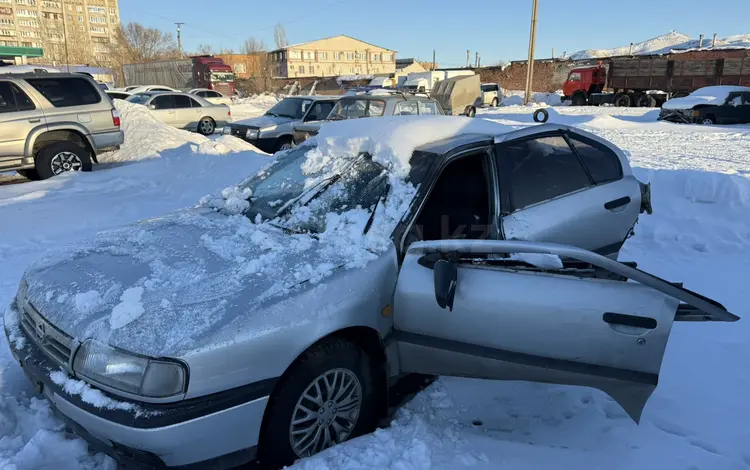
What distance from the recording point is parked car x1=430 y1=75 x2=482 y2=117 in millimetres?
25594

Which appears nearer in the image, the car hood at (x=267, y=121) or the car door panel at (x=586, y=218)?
the car door panel at (x=586, y=218)

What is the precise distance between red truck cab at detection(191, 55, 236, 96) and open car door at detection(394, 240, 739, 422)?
42.5 m

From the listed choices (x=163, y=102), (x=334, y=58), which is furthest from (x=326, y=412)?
(x=334, y=58)

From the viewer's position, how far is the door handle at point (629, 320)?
8.32 feet

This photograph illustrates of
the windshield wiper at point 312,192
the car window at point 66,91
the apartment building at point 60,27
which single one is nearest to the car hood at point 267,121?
the car window at point 66,91

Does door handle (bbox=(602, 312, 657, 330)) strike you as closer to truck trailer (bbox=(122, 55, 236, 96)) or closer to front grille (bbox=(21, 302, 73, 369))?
front grille (bbox=(21, 302, 73, 369))

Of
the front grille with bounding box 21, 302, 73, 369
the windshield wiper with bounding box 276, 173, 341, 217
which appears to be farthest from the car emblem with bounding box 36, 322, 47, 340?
the windshield wiper with bounding box 276, 173, 341, 217

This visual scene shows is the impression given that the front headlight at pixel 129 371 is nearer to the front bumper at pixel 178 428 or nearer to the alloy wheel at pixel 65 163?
the front bumper at pixel 178 428

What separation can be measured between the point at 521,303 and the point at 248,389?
138cm

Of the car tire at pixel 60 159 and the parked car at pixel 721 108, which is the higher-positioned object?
the parked car at pixel 721 108

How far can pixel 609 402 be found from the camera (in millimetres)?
3232

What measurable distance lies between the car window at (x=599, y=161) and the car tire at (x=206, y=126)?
16115 millimetres

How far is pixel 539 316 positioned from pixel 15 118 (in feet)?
31.9

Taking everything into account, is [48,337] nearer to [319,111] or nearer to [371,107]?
[371,107]
